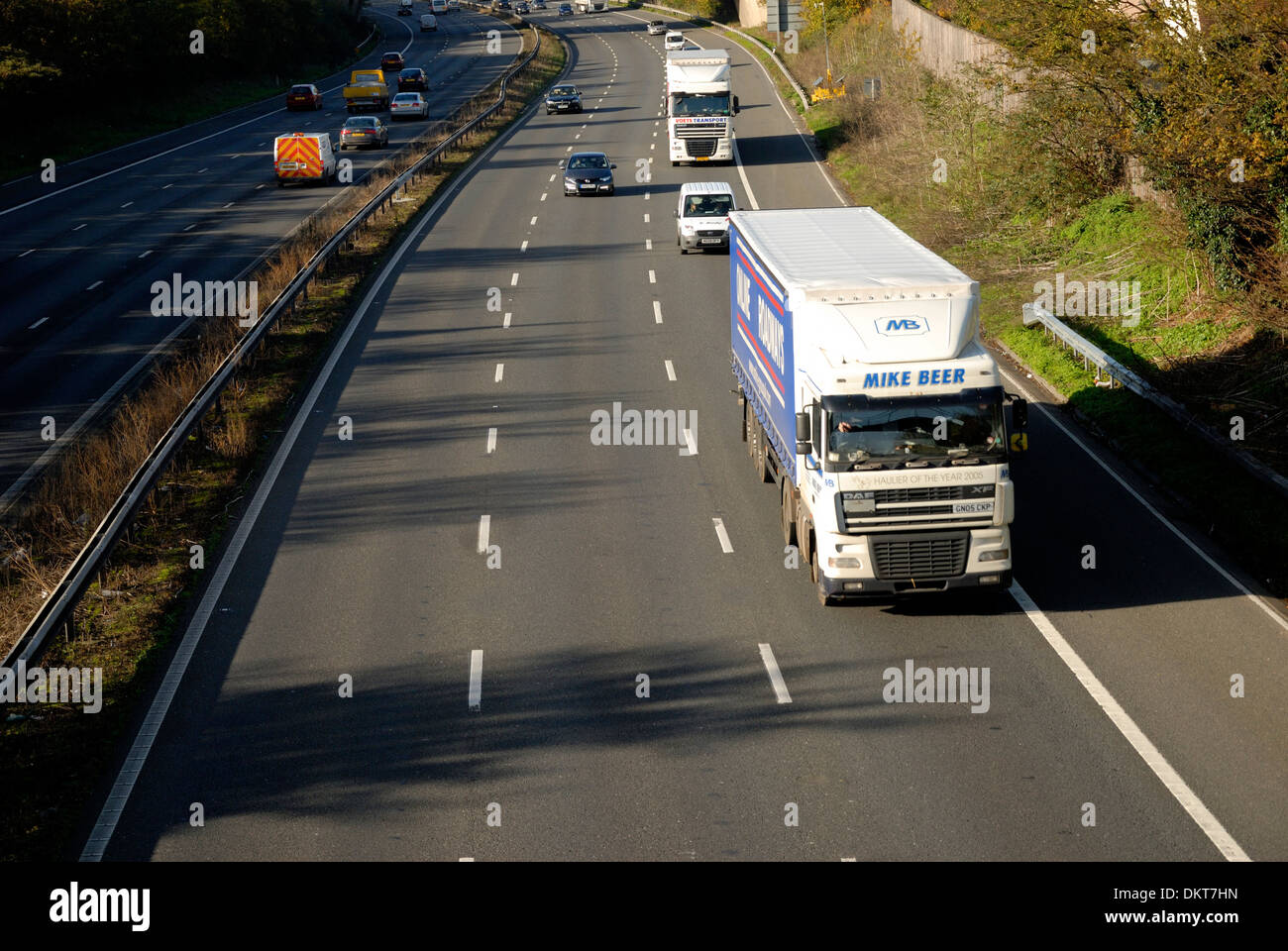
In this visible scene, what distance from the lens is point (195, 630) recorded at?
15258mm

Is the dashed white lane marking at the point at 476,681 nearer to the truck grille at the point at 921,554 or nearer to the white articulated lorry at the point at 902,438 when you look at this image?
the white articulated lorry at the point at 902,438

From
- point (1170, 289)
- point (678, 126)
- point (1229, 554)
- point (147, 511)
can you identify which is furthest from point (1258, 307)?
point (678, 126)

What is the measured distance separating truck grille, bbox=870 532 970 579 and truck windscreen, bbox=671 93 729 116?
120 feet

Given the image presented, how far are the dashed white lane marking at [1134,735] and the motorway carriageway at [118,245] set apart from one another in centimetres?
1418

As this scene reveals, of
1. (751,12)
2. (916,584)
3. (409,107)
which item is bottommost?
(916,584)

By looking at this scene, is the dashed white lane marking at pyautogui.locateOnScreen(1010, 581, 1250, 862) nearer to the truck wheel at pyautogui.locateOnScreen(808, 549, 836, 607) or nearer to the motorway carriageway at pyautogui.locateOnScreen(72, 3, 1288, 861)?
the motorway carriageway at pyautogui.locateOnScreen(72, 3, 1288, 861)

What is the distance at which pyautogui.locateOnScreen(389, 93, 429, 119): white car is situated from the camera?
223 feet

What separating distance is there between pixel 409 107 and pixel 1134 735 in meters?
61.7

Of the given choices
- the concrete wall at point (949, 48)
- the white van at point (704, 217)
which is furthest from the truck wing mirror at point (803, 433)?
the concrete wall at point (949, 48)

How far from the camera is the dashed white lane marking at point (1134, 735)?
10.6m

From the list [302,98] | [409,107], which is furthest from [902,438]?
[302,98]

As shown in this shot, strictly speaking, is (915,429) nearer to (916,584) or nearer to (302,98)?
(916,584)

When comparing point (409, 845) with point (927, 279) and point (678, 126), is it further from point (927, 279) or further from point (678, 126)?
point (678, 126)

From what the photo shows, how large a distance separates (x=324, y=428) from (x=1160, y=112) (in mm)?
17305
